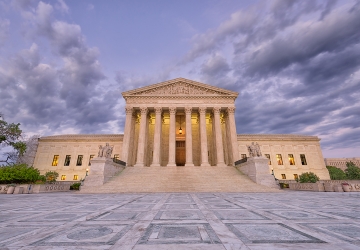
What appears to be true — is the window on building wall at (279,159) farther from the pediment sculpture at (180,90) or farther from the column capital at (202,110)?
the column capital at (202,110)

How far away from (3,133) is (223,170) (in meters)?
29.3

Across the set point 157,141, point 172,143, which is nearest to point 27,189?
point 157,141

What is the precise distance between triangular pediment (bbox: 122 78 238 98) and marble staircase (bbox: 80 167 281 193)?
12870mm

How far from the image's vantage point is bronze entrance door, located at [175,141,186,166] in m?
35.5

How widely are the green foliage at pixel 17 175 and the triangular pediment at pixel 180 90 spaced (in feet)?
55.7

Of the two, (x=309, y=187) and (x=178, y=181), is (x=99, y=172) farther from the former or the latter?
(x=309, y=187)

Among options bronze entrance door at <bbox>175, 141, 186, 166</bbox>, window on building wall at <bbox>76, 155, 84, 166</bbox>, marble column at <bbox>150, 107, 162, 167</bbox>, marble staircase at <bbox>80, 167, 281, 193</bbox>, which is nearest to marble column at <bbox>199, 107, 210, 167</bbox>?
marble staircase at <bbox>80, 167, 281, 193</bbox>

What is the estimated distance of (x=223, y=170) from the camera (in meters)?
24.3

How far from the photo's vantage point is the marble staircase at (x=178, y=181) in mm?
16906

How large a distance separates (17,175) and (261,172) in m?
26.7

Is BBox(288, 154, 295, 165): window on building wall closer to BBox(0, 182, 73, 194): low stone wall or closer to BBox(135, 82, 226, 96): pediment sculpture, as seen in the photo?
BBox(135, 82, 226, 96): pediment sculpture

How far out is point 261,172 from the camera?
1947 cm

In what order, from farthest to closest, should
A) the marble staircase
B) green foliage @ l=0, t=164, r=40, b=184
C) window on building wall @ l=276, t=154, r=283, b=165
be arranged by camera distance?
1. window on building wall @ l=276, t=154, r=283, b=165
2. green foliage @ l=0, t=164, r=40, b=184
3. the marble staircase

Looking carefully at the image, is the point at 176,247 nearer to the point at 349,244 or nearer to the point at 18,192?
the point at 349,244
